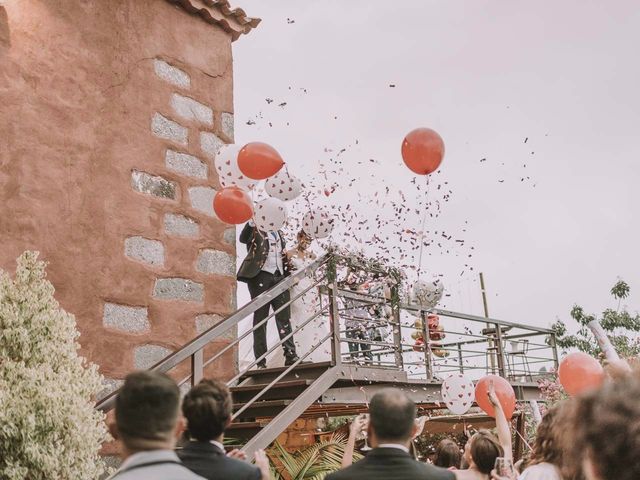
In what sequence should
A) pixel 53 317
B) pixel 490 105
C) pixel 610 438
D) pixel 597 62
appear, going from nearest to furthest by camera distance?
pixel 610 438 < pixel 53 317 < pixel 490 105 < pixel 597 62

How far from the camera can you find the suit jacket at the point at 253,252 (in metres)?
6.04

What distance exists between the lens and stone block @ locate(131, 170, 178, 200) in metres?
5.60

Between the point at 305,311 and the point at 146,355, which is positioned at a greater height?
the point at 305,311

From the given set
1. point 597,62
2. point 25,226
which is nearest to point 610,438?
point 25,226

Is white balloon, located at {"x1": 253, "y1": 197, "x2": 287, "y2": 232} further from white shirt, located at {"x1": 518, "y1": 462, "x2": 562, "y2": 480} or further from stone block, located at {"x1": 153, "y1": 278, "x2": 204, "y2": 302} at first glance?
white shirt, located at {"x1": 518, "y1": 462, "x2": 562, "y2": 480}

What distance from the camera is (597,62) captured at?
9.37m

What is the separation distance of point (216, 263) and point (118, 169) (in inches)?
48.6

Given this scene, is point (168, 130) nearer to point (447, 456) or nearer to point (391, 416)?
point (447, 456)

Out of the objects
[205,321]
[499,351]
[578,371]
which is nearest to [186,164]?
[205,321]

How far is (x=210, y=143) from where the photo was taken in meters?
6.31

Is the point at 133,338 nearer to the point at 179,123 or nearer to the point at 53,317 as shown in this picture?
the point at 53,317

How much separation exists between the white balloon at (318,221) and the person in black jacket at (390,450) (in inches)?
146

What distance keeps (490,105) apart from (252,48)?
3.38 m

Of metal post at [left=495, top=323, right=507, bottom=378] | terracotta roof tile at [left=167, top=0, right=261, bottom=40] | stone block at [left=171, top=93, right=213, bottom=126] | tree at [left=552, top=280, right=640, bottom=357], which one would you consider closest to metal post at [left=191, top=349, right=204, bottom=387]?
stone block at [left=171, top=93, right=213, bottom=126]
